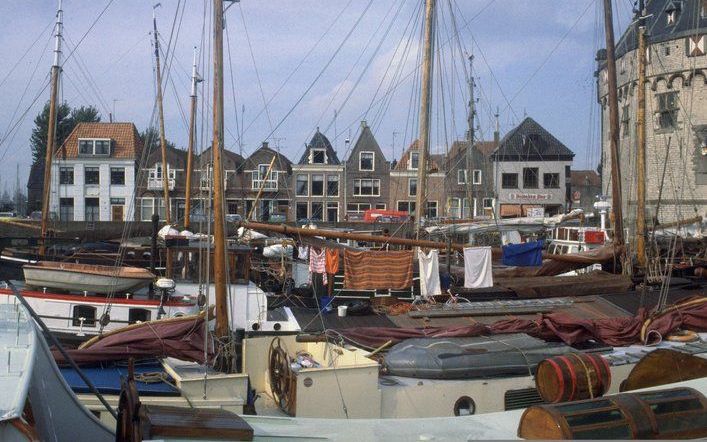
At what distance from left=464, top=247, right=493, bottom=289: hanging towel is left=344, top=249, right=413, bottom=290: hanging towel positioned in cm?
155

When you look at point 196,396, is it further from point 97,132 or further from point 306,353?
point 97,132

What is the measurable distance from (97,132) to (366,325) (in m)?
49.8

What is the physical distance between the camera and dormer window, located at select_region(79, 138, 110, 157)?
195 ft

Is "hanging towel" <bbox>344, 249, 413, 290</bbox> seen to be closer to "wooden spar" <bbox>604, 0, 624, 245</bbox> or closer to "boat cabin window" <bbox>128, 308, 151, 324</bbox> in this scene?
"boat cabin window" <bbox>128, 308, 151, 324</bbox>

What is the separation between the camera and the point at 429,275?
61.6 ft

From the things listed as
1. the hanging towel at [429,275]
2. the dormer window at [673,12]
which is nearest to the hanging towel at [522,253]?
the hanging towel at [429,275]

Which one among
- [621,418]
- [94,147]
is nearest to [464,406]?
[621,418]

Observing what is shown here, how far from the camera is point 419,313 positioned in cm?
1658

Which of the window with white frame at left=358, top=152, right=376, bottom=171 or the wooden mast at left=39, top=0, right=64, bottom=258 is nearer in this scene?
the wooden mast at left=39, top=0, right=64, bottom=258

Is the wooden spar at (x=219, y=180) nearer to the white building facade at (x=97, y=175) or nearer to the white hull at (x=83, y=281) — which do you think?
the white hull at (x=83, y=281)

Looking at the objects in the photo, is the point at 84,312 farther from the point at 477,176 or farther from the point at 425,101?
the point at 477,176

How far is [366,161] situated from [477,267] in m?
40.8

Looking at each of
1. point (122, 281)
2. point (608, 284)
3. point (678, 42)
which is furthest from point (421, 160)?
point (678, 42)

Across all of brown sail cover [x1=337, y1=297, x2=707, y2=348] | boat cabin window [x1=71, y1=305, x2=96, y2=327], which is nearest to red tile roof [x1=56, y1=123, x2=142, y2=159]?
boat cabin window [x1=71, y1=305, x2=96, y2=327]
